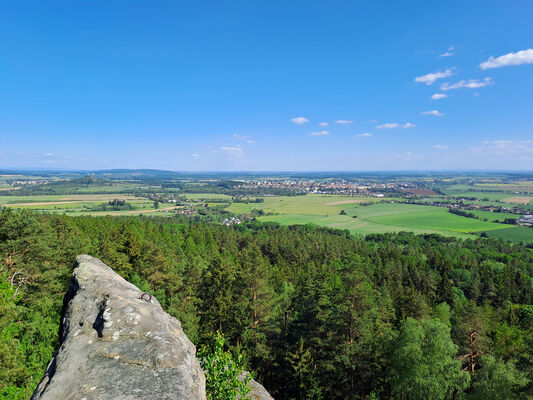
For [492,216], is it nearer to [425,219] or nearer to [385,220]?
[425,219]

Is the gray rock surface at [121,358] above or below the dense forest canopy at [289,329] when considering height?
above

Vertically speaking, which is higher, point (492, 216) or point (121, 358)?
point (121, 358)

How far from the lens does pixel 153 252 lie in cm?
3288

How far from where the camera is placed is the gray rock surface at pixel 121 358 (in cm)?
688

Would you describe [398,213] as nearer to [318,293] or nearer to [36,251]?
[318,293]

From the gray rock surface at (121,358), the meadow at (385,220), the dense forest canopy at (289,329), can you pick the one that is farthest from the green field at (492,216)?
the gray rock surface at (121,358)

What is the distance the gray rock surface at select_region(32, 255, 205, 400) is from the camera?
6883 mm

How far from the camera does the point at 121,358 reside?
306 inches

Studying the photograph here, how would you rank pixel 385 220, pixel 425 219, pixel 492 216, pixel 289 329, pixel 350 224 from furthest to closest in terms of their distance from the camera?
pixel 492 216
pixel 425 219
pixel 385 220
pixel 350 224
pixel 289 329

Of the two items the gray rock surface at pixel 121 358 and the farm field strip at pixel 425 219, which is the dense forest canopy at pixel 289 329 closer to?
the gray rock surface at pixel 121 358

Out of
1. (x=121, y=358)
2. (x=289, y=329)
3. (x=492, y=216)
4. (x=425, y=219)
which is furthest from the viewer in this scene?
(x=492, y=216)

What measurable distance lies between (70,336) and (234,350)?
16.8 m

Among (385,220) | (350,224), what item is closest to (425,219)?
(385,220)

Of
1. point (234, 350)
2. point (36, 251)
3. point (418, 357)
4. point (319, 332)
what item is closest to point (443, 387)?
point (418, 357)
